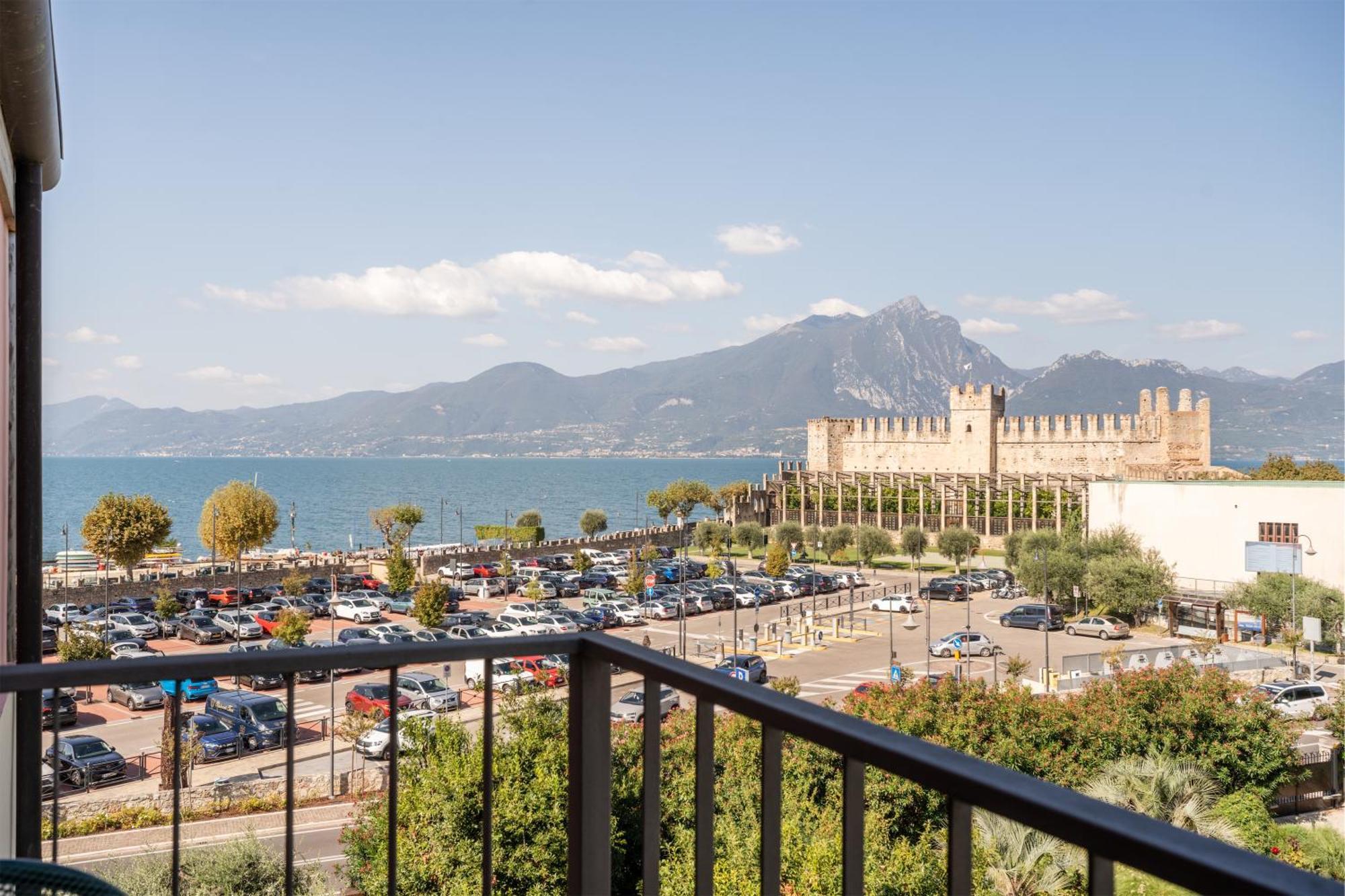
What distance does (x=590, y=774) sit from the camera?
176 centimetres

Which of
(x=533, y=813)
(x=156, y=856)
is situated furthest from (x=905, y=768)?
(x=156, y=856)

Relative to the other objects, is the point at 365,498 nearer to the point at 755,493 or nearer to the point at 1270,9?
the point at 755,493

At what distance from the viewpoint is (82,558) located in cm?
5341

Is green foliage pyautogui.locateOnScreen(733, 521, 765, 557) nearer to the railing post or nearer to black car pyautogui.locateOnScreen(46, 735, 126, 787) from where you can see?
black car pyautogui.locateOnScreen(46, 735, 126, 787)

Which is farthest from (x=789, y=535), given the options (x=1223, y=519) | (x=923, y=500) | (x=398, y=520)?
(x=1223, y=519)

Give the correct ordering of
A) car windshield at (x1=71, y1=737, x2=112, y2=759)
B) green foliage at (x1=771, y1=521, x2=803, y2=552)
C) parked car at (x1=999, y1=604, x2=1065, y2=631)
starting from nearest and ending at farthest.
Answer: car windshield at (x1=71, y1=737, x2=112, y2=759), parked car at (x1=999, y1=604, x2=1065, y2=631), green foliage at (x1=771, y1=521, x2=803, y2=552)

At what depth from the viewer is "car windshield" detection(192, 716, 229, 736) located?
15.0m

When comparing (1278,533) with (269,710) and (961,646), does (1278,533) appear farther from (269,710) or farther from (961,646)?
(269,710)

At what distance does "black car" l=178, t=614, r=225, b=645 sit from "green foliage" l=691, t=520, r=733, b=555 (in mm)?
24696

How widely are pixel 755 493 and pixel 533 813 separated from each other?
4511 cm

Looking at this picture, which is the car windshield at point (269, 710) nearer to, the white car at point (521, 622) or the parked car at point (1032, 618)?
the white car at point (521, 622)

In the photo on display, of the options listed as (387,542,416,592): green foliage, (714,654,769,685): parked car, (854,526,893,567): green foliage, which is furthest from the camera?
(854,526,893,567): green foliage

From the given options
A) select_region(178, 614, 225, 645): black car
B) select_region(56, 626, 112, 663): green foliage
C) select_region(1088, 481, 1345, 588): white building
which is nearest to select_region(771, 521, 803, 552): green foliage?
select_region(1088, 481, 1345, 588): white building

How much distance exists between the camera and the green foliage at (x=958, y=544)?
4172 cm
